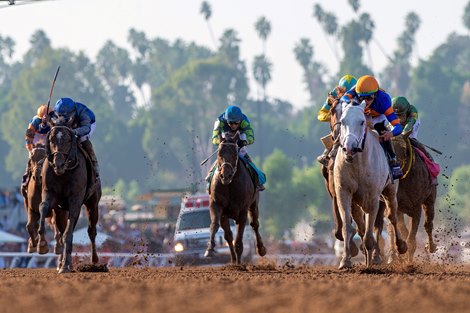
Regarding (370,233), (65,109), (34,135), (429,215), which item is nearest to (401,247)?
(370,233)

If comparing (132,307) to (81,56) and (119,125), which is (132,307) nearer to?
(119,125)

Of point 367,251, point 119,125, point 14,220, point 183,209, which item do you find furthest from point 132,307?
point 119,125

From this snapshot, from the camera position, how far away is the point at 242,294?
1588cm

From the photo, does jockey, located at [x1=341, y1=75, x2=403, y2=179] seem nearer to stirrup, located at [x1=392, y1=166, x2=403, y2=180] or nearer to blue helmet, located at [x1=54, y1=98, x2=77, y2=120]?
stirrup, located at [x1=392, y1=166, x2=403, y2=180]

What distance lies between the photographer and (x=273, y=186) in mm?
109062

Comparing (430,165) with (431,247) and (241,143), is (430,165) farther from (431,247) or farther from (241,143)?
(241,143)

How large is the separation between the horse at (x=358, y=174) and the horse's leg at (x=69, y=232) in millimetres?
3723

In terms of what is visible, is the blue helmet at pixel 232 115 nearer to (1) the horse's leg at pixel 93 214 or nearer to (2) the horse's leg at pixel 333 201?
(2) the horse's leg at pixel 333 201

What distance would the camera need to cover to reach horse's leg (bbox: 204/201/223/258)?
24.2 meters

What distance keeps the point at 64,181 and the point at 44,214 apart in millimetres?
551

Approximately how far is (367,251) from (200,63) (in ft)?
498

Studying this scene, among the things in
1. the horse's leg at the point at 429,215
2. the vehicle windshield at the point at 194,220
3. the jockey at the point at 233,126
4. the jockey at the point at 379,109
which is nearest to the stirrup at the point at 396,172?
the jockey at the point at 379,109

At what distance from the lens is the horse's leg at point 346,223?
2031cm

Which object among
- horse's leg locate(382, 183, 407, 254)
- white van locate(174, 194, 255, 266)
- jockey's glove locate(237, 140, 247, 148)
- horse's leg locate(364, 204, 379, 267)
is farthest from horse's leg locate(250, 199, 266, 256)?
white van locate(174, 194, 255, 266)
